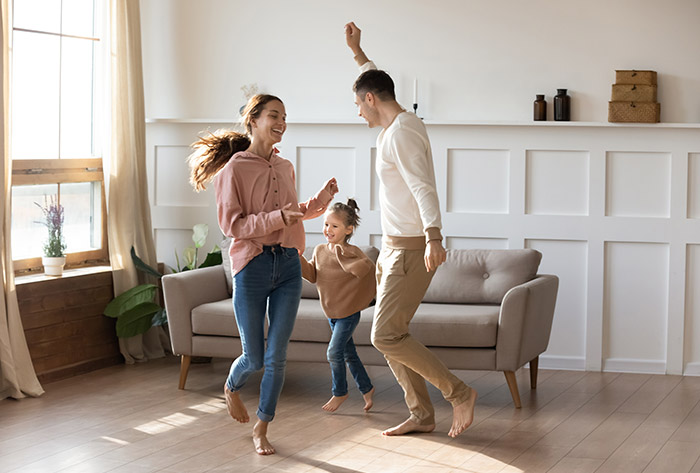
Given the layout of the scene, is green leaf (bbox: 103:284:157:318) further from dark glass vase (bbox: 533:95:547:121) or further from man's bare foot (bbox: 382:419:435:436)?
dark glass vase (bbox: 533:95:547:121)

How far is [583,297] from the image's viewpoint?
5625 millimetres

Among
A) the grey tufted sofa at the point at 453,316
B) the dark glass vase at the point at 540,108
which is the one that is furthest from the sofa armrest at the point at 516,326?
the dark glass vase at the point at 540,108

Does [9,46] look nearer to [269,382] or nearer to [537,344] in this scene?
[269,382]

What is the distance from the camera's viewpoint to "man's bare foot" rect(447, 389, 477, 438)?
3976 mm

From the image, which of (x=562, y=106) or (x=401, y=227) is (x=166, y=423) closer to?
(x=401, y=227)

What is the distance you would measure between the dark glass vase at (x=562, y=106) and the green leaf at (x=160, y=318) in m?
2.67

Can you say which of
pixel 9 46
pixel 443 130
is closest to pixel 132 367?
pixel 9 46

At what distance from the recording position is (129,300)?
5.57 metres

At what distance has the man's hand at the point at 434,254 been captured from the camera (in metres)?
3.55

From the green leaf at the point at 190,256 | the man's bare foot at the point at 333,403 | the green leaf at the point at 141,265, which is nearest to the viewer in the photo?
the man's bare foot at the point at 333,403

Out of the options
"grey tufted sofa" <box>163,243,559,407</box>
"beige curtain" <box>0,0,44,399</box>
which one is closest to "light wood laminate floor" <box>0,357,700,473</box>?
"beige curtain" <box>0,0,44,399</box>

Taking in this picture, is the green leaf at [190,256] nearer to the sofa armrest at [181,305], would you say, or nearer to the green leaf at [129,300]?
the green leaf at [129,300]

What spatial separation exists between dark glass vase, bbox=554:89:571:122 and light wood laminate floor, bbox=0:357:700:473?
1.56 m

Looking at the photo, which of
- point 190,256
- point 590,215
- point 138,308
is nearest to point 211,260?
point 190,256
